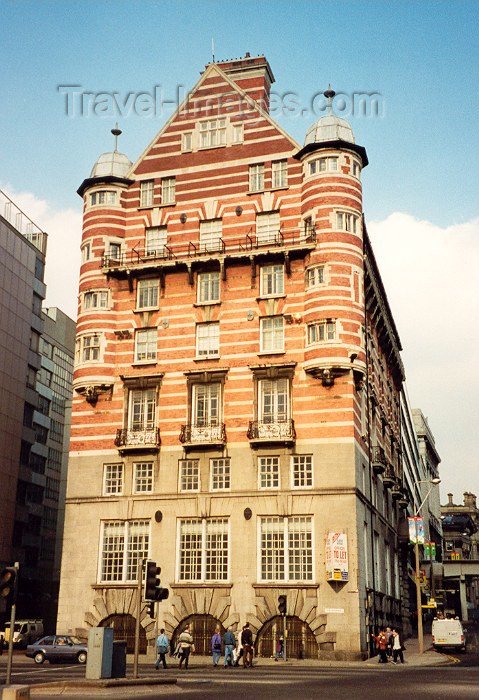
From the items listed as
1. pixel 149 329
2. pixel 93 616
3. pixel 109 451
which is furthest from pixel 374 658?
pixel 149 329

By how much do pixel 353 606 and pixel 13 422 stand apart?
4724cm

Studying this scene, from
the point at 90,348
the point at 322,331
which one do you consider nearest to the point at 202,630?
the point at 322,331

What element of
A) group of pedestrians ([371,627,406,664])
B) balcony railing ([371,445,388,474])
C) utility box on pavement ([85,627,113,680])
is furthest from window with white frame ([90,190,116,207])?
utility box on pavement ([85,627,113,680])

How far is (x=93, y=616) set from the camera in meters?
51.7

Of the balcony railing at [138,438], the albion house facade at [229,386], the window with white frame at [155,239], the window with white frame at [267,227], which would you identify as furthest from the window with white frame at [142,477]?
the window with white frame at [267,227]

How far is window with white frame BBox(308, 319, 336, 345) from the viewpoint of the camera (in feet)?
169

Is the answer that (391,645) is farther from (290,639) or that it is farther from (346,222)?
(346,222)

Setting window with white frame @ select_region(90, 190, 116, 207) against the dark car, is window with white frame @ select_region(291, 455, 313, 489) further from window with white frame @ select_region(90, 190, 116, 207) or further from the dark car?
window with white frame @ select_region(90, 190, 116, 207)

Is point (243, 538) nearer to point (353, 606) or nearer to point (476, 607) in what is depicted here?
point (353, 606)

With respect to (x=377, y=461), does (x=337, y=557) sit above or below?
below

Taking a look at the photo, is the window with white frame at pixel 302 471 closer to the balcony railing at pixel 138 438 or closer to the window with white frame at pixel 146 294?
the balcony railing at pixel 138 438

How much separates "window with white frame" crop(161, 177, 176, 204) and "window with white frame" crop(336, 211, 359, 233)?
12407 millimetres

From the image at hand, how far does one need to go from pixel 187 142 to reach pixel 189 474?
23.7 metres

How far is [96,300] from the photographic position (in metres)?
57.6
